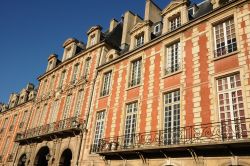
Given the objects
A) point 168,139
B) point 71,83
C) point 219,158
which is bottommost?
point 219,158

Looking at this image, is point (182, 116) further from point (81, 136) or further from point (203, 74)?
point (81, 136)

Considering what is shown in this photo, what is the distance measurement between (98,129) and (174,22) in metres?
7.37

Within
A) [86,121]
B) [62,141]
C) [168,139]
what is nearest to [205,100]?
[168,139]

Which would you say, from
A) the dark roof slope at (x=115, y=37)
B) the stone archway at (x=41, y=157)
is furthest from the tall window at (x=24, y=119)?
the dark roof slope at (x=115, y=37)

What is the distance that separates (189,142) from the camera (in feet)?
29.8

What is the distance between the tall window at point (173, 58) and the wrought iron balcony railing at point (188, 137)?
3.00 meters

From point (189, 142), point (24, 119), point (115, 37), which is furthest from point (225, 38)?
point (24, 119)

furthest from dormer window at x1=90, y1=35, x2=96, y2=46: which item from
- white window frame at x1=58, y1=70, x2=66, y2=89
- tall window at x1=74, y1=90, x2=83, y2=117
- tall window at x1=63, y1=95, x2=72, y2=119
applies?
tall window at x1=63, y1=95, x2=72, y2=119

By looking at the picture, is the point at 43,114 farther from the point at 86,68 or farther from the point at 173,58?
the point at 173,58

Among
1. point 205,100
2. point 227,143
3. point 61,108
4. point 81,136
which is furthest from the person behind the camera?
point 61,108

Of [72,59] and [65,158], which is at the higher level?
[72,59]

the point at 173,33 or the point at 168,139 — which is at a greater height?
the point at 173,33

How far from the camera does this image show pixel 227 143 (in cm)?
740

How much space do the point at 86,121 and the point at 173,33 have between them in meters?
7.30
